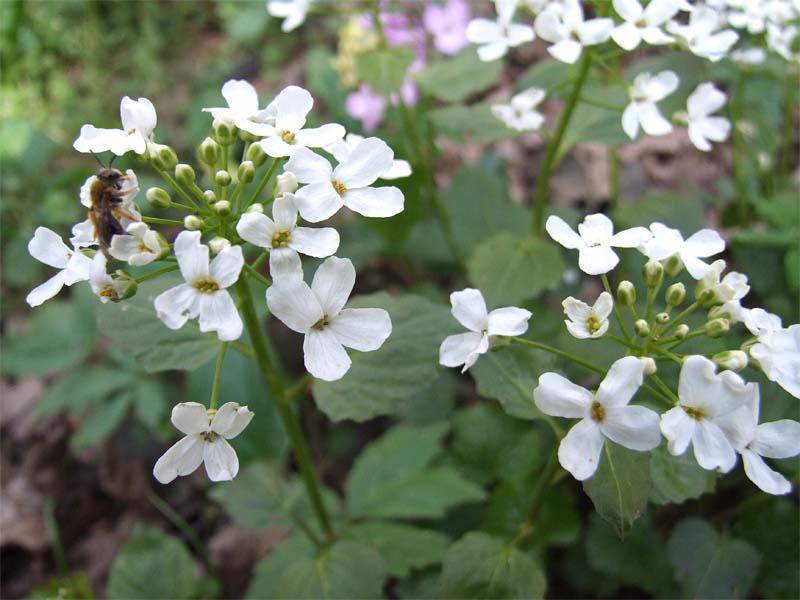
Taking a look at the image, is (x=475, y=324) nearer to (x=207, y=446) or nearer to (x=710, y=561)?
(x=207, y=446)

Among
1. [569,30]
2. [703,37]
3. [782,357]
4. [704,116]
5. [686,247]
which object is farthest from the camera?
[704,116]

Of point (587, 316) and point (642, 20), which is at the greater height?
point (642, 20)

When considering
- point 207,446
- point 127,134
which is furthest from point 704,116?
point 207,446

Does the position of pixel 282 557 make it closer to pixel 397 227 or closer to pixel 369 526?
pixel 369 526

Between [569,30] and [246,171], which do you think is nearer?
[246,171]

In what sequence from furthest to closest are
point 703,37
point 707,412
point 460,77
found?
point 460,77, point 703,37, point 707,412

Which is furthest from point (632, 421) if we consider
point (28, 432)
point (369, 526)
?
point (28, 432)

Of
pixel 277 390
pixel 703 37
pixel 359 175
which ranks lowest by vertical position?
pixel 277 390
